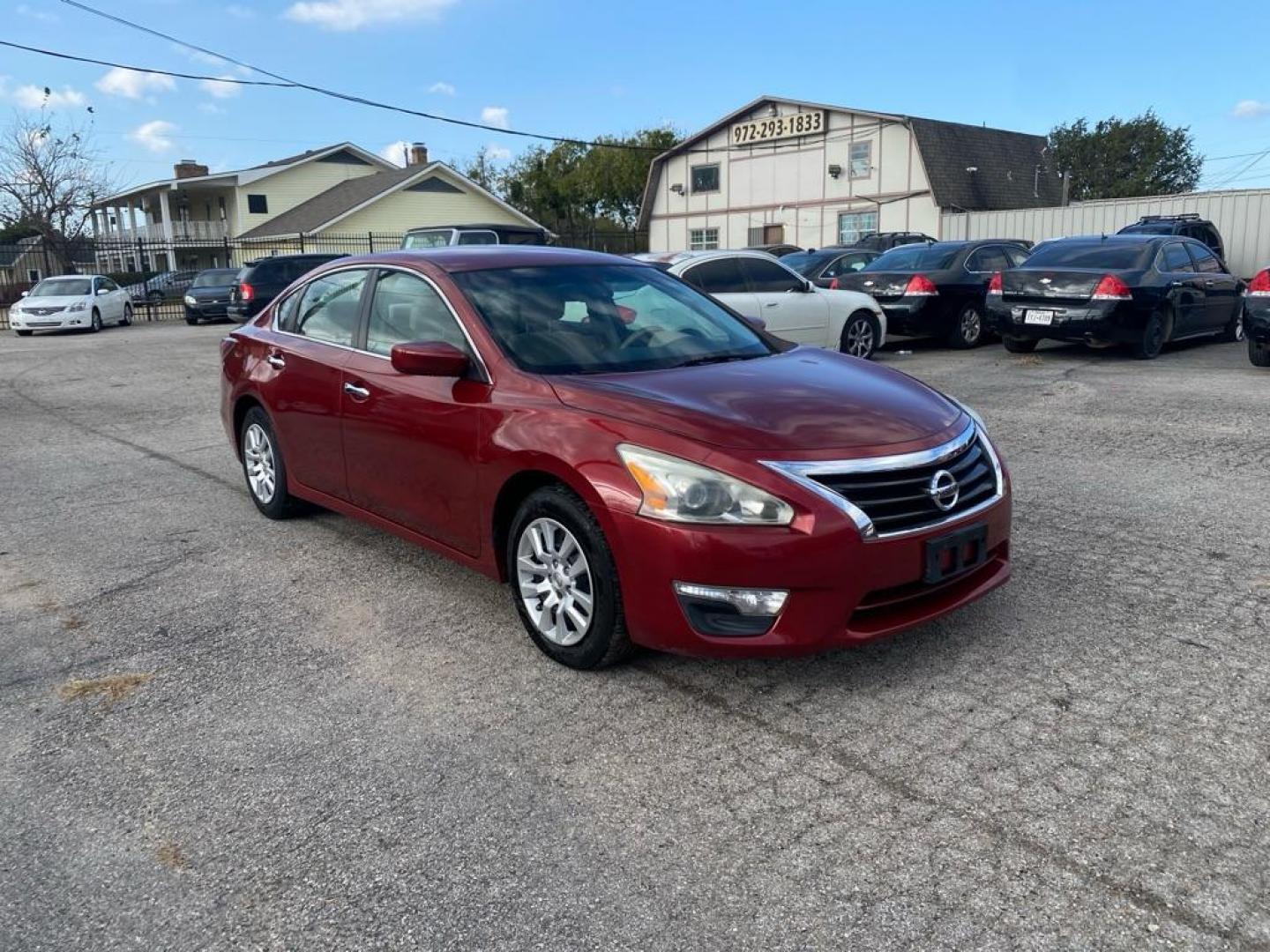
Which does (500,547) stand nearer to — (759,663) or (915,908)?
(759,663)

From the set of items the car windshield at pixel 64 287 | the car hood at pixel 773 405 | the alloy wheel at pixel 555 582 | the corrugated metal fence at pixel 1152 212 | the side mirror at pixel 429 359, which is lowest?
the alloy wheel at pixel 555 582

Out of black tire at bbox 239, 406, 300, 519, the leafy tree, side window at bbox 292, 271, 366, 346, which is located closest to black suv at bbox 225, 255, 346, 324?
black tire at bbox 239, 406, 300, 519

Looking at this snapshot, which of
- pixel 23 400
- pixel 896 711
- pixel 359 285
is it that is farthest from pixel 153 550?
pixel 23 400

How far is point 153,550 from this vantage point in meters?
5.57

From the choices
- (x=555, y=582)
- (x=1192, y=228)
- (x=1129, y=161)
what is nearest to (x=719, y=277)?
(x=555, y=582)

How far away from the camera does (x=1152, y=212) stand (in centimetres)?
2753

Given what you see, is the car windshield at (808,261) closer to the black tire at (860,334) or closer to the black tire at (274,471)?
the black tire at (860,334)

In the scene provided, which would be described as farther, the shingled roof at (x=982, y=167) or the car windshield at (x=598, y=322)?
the shingled roof at (x=982, y=167)

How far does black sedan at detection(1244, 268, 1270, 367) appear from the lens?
1034 centimetres

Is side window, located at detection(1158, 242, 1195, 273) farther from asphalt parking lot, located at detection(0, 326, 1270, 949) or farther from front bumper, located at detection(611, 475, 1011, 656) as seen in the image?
front bumper, located at detection(611, 475, 1011, 656)

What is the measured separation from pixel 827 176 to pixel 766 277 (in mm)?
28263

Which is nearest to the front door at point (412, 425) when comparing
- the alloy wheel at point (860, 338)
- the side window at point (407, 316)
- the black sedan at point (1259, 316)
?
the side window at point (407, 316)

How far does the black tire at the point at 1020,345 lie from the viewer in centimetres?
1248

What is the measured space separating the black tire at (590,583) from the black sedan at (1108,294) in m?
9.72
